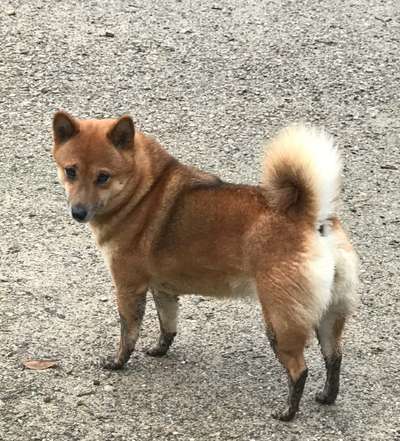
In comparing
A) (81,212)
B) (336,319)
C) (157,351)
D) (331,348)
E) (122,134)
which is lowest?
(157,351)

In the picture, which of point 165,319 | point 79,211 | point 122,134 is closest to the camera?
point 79,211

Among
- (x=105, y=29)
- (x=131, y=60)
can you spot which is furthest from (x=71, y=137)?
(x=105, y=29)

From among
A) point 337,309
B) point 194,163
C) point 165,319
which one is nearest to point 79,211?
point 165,319

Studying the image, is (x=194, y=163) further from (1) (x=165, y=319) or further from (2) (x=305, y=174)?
(2) (x=305, y=174)

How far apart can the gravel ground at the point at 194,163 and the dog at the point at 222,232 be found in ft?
0.83

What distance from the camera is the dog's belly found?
4258 mm

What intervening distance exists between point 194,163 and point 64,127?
2.71 metres

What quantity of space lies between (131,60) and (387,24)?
2.88 m

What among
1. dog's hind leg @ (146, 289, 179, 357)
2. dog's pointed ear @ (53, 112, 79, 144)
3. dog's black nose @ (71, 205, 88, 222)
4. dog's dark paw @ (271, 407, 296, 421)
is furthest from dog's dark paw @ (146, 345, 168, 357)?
dog's pointed ear @ (53, 112, 79, 144)

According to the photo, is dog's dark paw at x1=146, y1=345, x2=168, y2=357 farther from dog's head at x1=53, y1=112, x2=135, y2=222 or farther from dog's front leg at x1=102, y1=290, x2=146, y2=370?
dog's head at x1=53, y1=112, x2=135, y2=222

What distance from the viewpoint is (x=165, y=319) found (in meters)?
4.83

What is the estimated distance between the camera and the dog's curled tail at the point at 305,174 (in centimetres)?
404

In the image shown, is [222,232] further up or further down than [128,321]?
further up

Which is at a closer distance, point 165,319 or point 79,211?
point 79,211
